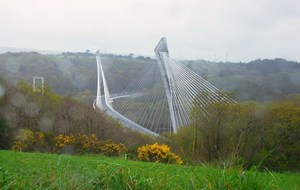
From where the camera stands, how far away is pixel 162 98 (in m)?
18.1

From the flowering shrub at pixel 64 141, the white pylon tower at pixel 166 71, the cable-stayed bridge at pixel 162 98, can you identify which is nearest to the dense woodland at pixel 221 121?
the cable-stayed bridge at pixel 162 98

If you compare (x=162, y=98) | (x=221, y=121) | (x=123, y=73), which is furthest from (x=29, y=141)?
(x=123, y=73)

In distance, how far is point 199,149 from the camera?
1191 cm

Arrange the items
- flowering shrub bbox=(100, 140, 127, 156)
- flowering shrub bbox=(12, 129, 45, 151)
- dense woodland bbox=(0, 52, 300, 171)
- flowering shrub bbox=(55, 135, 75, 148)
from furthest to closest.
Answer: dense woodland bbox=(0, 52, 300, 171) → flowering shrub bbox=(55, 135, 75, 148) → flowering shrub bbox=(12, 129, 45, 151) → flowering shrub bbox=(100, 140, 127, 156)

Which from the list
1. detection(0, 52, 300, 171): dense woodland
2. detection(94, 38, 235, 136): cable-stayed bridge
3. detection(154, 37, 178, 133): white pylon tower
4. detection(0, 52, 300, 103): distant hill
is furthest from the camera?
detection(0, 52, 300, 103): distant hill

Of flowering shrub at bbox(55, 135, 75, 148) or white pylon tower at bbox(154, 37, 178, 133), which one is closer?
flowering shrub at bbox(55, 135, 75, 148)

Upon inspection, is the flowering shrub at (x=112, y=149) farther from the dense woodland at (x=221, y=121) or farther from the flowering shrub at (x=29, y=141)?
the flowering shrub at (x=29, y=141)

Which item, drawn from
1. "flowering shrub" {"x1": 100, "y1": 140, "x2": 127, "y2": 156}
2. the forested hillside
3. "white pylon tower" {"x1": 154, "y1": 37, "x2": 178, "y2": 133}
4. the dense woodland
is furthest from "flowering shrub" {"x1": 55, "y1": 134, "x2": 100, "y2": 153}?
the forested hillside

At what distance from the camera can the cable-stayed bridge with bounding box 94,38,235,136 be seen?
594 inches

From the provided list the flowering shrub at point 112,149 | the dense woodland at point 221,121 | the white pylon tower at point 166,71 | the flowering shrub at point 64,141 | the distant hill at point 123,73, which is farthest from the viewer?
the distant hill at point 123,73

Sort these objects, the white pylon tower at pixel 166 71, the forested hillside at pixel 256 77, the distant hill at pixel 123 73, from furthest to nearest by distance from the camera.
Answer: the distant hill at pixel 123 73, the forested hillside at pixel 256 77, the white pylon tower at pixel 166 71

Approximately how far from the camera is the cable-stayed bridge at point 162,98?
15086 millimetres

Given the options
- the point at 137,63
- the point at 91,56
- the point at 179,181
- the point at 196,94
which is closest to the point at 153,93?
the point at 196,94

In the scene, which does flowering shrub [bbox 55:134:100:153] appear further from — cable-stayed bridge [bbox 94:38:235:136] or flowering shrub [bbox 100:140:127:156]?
cable-stayed bridge [bbox 94:38:235:136]
